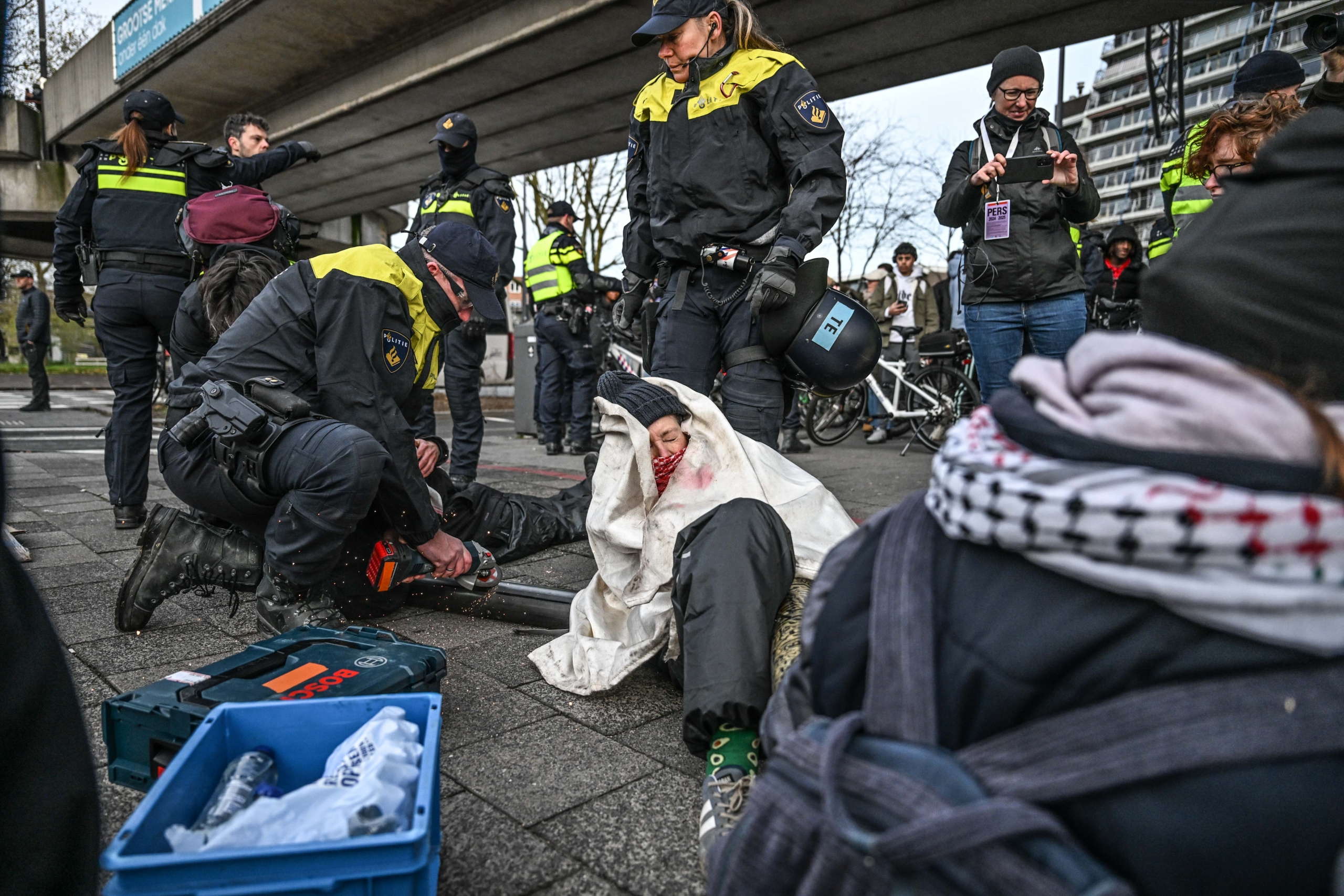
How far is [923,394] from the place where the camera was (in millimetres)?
8016

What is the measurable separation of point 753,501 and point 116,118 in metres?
14.5

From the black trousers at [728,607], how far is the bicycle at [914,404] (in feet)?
18.7

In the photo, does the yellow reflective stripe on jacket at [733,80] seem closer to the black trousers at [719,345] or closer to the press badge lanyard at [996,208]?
the black trousers at [719,345]

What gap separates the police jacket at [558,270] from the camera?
7.51m

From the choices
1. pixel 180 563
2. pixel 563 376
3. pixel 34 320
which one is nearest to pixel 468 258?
pixel 180 563

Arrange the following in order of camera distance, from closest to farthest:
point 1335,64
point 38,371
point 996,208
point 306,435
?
point 306,435 < point 1335,64 < point 996,208 < point 38,371

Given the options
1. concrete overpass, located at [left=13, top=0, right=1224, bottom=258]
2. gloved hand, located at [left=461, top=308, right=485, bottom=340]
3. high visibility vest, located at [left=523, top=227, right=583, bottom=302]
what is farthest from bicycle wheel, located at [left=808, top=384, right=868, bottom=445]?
gloved hand, located at [left=461, top=308, right=485, bottom=340]

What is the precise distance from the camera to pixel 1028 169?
3.52 m

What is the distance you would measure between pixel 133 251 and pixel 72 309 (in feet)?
2.84

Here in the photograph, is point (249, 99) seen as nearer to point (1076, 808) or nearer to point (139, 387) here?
point (139, 387)

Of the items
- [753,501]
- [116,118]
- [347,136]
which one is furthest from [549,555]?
[116,118]

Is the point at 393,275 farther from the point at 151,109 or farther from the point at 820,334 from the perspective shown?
the point at 151,109

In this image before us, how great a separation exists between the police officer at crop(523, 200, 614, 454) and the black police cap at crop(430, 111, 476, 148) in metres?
2.07

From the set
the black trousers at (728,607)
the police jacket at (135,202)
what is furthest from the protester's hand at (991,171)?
the police jacket at (135,202)
